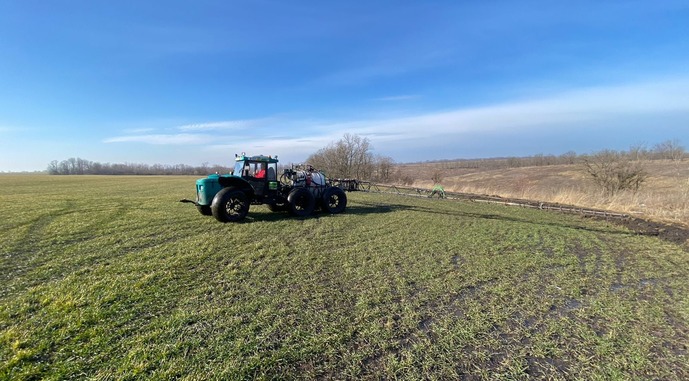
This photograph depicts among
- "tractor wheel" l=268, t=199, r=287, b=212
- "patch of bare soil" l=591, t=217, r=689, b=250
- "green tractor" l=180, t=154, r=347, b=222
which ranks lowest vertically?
"patch of bare soil" l=591, t=217, r=689, b=250

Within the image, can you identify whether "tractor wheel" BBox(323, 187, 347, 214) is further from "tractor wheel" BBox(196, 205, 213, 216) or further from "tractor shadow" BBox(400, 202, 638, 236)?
"tractor wheel" BBox(196, 205, 213, 216)

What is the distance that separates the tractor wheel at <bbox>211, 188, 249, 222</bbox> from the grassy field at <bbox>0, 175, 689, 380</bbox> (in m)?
1.65

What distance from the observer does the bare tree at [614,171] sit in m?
18.3

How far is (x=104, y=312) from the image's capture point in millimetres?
3568

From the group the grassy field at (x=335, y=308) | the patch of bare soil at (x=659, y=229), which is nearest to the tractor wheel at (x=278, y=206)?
the grassy field at (x=335, y=308)

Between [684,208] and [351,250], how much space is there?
1497 cm

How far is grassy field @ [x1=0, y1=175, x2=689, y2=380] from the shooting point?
281 centimetres

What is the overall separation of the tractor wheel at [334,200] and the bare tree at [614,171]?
56.2 ft

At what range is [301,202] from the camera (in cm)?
1177

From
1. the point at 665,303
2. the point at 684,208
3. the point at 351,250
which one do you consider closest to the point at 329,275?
the point at 351,250

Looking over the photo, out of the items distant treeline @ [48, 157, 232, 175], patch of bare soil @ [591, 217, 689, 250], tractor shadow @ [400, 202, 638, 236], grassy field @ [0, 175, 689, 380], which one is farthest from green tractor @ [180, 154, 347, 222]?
distant treeline @ [48, 157, 232, 175]

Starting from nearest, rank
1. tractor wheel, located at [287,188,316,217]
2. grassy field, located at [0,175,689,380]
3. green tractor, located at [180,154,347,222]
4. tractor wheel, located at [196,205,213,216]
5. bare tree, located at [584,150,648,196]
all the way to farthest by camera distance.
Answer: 1. grassy field, located at [0,175,689,380]
2. green tractor, located at [180,154,347,222]
3. tractor wheel, located at [196,205,213,216]
4. tractor wheel, located at [287,188,316,217]
5. bare tree, located at [584,150,648,196]

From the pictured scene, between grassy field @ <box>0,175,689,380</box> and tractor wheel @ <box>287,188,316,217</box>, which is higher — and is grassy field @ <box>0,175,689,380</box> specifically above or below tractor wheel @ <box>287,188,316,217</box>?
below

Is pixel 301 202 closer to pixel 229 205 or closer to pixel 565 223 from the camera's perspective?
pixel 229 205
